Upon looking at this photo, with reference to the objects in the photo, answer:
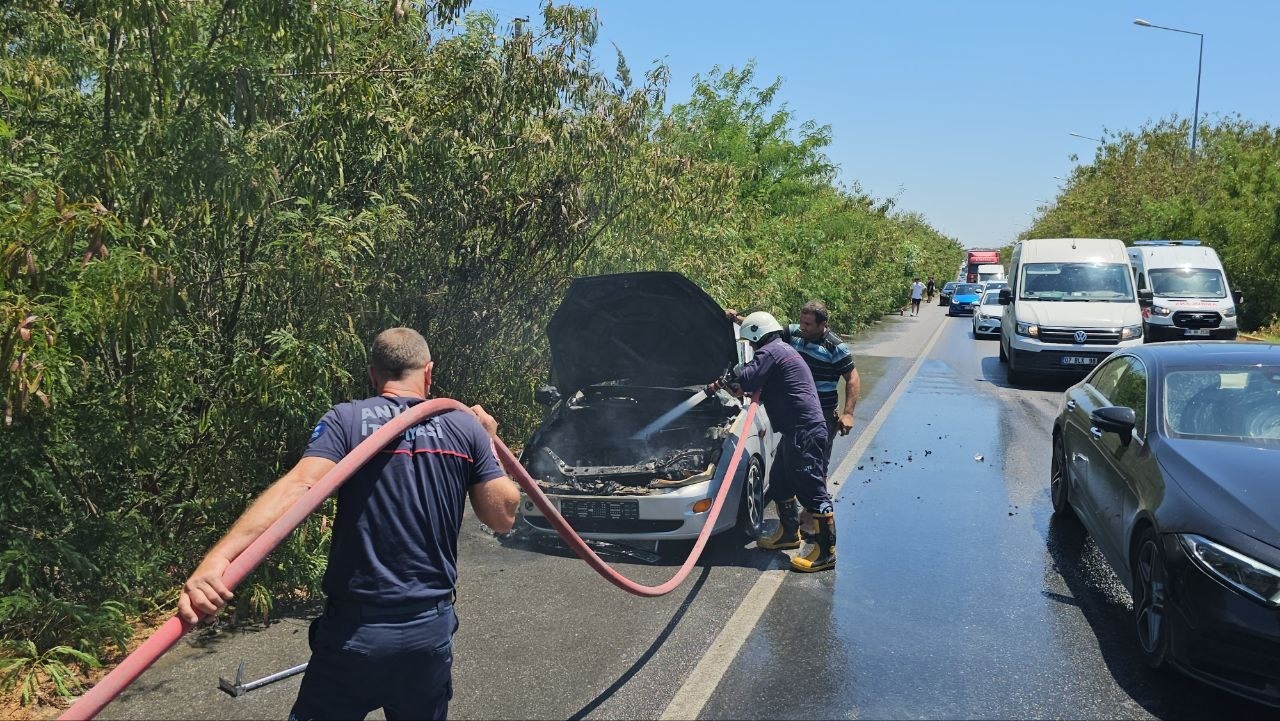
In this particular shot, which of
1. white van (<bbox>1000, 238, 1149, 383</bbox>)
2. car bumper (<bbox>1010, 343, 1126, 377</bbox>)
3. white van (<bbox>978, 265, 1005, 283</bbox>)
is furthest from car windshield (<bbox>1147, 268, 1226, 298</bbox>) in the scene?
white van (<bbox>978, 265, 1005, 283</bbox>)

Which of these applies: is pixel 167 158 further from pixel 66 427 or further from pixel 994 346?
pixel 994 346

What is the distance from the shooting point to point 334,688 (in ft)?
9.57

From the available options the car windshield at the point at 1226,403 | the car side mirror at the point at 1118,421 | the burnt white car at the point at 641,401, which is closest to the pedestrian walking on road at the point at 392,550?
the burnt white car at the point at 641,401

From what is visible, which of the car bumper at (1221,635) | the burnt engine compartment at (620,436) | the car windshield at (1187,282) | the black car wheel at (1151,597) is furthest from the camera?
the car windshield at (1187,282)

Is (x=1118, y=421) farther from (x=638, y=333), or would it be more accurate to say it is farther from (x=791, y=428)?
(x=638, y=333)

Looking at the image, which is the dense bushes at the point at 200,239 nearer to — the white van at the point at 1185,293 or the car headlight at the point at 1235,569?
the car headlight at the point at 1235,569

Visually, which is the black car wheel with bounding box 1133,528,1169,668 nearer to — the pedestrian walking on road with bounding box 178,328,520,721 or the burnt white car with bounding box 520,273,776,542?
the burnt white car with bounding box 520,273,776,542

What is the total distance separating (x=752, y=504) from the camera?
7266 mm

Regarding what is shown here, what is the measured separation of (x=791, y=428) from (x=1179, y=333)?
68.0ft

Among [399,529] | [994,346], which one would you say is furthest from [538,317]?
[994,346]

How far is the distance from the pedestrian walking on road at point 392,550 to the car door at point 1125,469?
3825 mm

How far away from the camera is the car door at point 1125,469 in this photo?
5285 mm

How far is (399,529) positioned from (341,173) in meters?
3.74

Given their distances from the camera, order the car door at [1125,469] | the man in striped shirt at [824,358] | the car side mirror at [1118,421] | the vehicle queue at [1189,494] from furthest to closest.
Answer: the man in striped shirt at [824,358] → the car side mirror at [1118,421] → the car door at [1125,469] → the vehicle queue at [1189,494]
